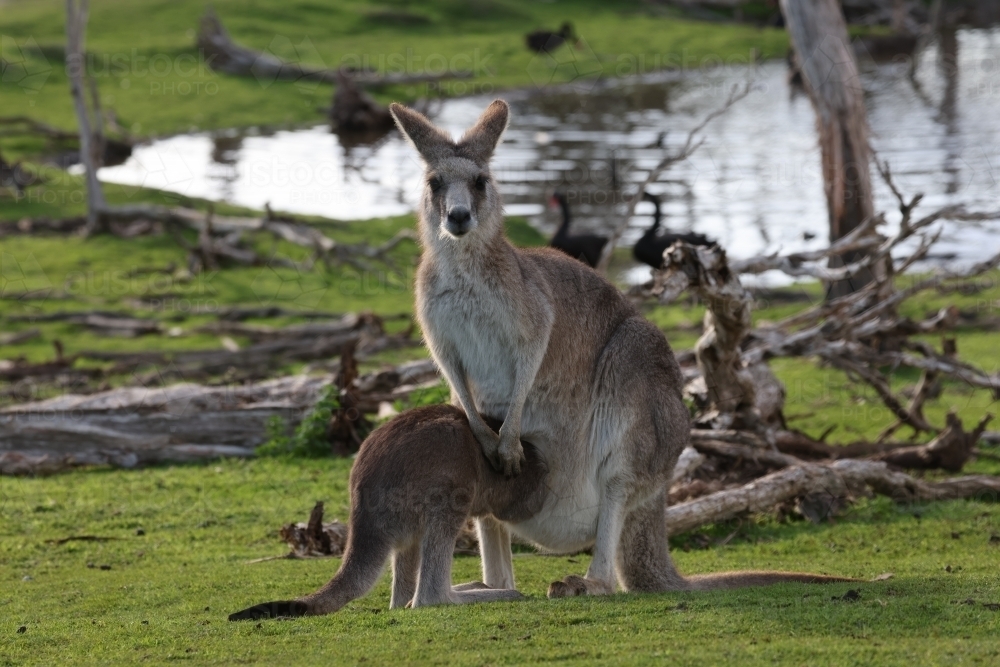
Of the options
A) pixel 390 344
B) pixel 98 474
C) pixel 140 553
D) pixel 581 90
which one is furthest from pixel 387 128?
pixel 140 553

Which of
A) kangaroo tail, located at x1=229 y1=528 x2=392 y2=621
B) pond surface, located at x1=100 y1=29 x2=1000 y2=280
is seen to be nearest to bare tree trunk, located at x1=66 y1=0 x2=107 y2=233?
pond surface, located at x1=100 y1=29 x2=1000 y2=280

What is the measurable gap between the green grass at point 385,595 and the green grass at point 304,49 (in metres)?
20.2

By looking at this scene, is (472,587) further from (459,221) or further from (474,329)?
(459,221)

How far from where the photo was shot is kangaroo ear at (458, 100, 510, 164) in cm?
612

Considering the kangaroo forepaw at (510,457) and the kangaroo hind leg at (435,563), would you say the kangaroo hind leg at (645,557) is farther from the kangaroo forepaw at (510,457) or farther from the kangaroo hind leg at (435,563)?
the kangaroo hind leg at (435,563)

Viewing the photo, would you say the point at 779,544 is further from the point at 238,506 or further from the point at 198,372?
the point at 198,372

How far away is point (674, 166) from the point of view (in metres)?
26.2

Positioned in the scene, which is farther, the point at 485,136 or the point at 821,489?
the point at 821,489

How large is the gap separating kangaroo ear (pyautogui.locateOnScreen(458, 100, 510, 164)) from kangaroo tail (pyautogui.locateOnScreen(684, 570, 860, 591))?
235 cm

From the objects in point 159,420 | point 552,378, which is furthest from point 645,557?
point 159,420

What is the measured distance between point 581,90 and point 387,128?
8013 mm

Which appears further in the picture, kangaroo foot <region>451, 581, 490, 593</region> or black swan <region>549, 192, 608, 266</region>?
black swan <region>549, 192, 608, 266</region>

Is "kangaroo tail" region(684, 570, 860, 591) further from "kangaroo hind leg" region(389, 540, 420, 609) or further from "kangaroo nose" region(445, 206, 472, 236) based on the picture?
"kangaroo nose" region(445, 206, 472, 236)

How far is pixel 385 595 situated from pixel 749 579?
6.05 ft
